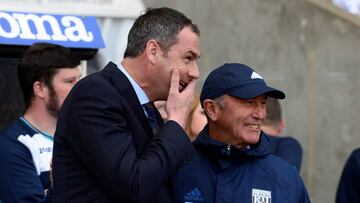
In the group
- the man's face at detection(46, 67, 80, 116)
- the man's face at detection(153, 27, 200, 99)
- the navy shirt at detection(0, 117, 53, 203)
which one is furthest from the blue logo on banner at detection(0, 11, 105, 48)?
the man's face at detection(153, 27, 200, 99)

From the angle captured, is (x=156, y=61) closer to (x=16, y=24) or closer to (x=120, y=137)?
(x=120, y=137)

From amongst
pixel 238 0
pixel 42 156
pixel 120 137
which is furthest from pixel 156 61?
pixel 238 0

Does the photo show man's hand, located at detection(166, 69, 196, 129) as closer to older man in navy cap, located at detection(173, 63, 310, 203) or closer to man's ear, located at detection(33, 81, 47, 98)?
older man in navy cap, located at detection(173, 63, 310, 203)

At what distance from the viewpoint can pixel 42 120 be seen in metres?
4.56

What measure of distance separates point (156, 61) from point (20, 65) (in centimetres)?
168

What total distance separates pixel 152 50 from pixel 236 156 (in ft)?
2.42

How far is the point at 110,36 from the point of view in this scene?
5.56 meters

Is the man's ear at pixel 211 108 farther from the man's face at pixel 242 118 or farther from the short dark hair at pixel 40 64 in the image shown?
the short dark hair at pixel 40 64

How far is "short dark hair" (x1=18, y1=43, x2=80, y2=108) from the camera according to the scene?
4637mm

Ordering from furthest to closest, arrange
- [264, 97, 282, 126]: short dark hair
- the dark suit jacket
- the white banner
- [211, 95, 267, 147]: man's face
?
[264, 97, 282, 126]: short dark hair
the white banner
[211, 95, 267, 147]: man's face
the dark suit jacket

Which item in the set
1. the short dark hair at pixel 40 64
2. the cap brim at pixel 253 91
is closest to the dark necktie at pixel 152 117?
the cap brim at pixel 253 91

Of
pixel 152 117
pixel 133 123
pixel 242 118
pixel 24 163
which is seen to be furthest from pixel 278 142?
pixel 133 123

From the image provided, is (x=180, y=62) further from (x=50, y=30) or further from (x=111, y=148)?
(x=50, y=30)

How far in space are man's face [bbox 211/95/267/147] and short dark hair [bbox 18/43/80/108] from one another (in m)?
1.26
